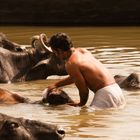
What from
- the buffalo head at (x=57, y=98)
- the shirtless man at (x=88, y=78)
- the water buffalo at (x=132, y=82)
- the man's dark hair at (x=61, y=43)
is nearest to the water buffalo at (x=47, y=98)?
the buffalo head at (x=57, y=98)

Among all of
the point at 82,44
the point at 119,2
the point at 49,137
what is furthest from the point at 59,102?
the point at 119,2

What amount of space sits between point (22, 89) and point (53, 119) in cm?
311

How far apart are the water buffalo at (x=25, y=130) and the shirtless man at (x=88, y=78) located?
9.81 ft

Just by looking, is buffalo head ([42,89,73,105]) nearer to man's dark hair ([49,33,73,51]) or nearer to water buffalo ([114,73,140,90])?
man's dark hair ([49,33,73,51])

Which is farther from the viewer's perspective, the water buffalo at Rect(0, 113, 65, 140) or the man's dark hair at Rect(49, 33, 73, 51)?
the man's dark hair at Rect(49, 33, 73, 51)

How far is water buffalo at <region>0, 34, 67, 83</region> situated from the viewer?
1358cm

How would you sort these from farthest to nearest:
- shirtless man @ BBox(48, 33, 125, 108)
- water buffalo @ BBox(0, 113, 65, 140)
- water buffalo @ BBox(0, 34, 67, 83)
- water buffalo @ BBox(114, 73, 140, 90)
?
water buffalo @ BBox(0, 34, 67, 83), water buffalo @ BBox(114, 73, 140, 90), shirtless man @ BBox(48, 33, 125, 108), water buffalo @ BBox(0, 113, 65, 140)

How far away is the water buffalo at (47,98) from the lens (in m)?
9.95

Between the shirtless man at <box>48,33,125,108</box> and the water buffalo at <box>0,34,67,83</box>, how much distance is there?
3444mm

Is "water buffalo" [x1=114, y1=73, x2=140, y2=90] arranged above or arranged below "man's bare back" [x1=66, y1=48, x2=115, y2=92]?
below

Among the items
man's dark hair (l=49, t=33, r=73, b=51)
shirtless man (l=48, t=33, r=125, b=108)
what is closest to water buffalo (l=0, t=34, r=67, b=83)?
shirtless man (l=48, t=33, r=125, b=108)

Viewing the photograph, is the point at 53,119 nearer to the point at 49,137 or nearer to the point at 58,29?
the point at 49,137

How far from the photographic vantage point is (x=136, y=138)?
25.9ft

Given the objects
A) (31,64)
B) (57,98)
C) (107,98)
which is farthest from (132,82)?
(31,64)
